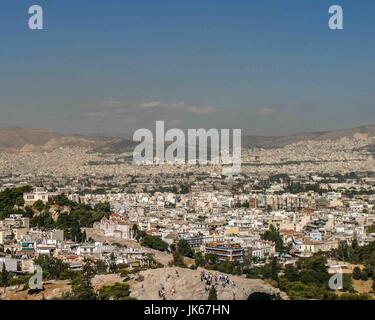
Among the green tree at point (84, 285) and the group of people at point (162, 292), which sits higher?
the group of people at point (162, 292)

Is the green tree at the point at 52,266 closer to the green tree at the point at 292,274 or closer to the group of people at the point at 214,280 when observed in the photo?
the group of people at the point at 214,280

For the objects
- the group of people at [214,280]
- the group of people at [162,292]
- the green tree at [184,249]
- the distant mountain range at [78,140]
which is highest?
the distant mountain range at [78,140]

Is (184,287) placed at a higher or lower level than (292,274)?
higher

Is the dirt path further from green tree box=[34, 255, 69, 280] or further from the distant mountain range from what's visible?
the distant mountain range

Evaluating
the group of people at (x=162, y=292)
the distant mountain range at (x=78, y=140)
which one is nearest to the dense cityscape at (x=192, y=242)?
the group of people at (x=162, y=292)

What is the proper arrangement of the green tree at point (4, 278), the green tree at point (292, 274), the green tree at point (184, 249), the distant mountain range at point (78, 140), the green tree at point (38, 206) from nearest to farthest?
the green tree at point (4, 278)
the green tree at point (292, 274)
the green tree at point (184, 249)
the green tree at point (38, 206)
the distant mountain range at point (78, 140)

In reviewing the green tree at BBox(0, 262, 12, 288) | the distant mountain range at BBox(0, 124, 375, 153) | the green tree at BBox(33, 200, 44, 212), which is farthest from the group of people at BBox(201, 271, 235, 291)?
the distant mountain range at BBox(0, 124, 375, 153)

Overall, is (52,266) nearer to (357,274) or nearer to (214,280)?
(214,280)

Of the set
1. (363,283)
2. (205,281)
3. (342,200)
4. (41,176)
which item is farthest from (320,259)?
(41,176)

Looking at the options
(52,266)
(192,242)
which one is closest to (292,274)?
(52,266)

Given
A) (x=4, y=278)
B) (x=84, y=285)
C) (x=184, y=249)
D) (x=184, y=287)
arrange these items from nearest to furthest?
(x=184, y=287) → (x=84, y=285) → (x=4, y=278) → (x=184, y=249)
